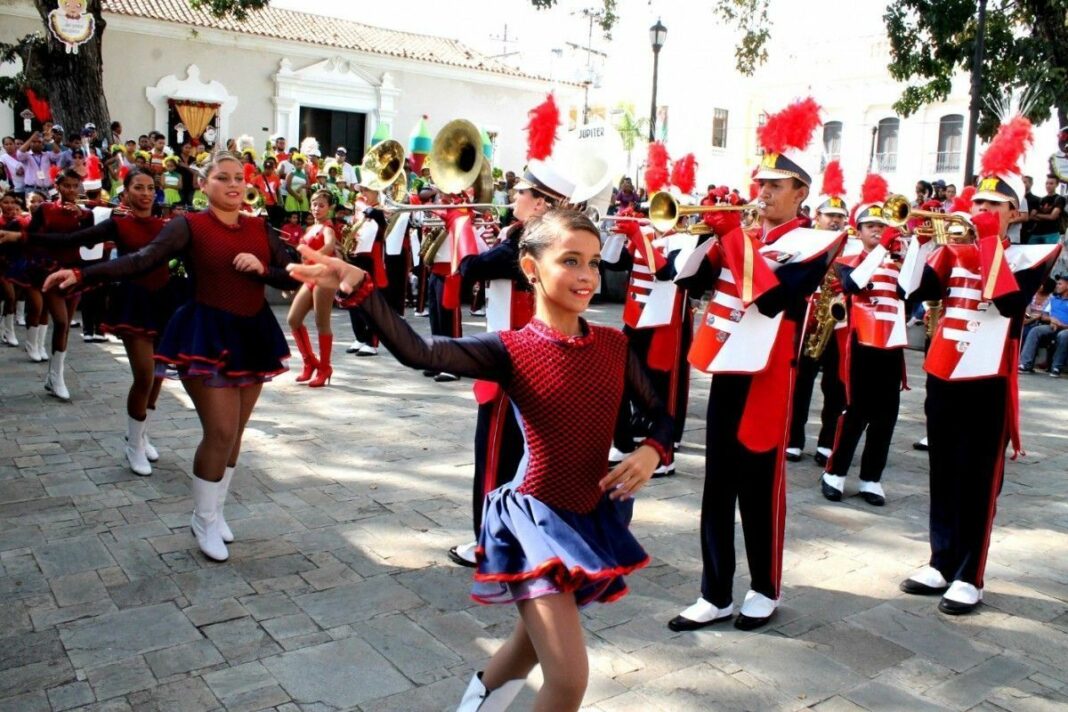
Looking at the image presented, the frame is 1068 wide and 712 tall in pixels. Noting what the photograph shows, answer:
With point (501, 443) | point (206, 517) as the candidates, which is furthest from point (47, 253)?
point (501, 443)

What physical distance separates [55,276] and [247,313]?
0.87 m

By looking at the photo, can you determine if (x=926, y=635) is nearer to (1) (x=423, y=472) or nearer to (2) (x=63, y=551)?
(1) (x=423, y=472)

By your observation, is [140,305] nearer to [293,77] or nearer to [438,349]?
[438,349]

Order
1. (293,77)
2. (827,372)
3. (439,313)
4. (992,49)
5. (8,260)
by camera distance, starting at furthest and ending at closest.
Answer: (293,77) < (992,49) < (439,313) < (8,260) < (827,372)

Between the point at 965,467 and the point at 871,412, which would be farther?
the point at 871,412

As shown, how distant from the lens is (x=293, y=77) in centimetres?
2995

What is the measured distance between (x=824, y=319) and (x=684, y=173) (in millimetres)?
1617

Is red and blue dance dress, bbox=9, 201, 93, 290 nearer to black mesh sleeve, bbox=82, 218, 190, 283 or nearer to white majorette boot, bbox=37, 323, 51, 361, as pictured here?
white majorette boot, bbox=37, 323, 51, 361

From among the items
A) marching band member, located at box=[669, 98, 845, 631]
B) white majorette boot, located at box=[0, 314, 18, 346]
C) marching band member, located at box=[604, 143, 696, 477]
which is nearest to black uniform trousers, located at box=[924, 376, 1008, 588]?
marching band member, located at box=[669, 98, 845, 631]

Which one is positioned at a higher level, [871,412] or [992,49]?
[992,49]

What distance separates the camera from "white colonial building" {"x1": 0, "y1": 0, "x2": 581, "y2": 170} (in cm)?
2748

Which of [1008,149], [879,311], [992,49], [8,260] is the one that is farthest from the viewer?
[992,49]

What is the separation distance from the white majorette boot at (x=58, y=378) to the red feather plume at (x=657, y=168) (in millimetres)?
5069

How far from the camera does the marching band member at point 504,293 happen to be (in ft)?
14.1
